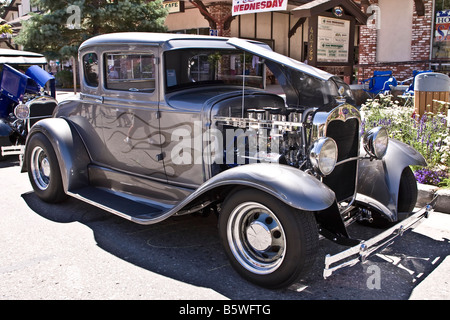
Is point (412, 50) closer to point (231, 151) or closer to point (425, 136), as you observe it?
point (425, 136)

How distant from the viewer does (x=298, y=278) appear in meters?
2.84

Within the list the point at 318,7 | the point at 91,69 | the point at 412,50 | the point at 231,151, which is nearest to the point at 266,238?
the point at 231,151

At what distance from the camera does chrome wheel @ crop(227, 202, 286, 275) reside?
9.70 ft

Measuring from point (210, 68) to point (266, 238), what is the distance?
193cm

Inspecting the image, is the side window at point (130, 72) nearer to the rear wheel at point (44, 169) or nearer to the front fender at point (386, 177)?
the rear wheel at point (44, 169)

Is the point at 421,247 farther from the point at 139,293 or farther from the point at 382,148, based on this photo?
the point at 139,293

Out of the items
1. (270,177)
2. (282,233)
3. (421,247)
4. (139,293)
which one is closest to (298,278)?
(282,233)

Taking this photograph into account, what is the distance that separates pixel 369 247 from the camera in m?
2.90

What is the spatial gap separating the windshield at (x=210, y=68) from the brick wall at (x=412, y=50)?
10.7m

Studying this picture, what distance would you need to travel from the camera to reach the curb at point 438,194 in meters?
4.46

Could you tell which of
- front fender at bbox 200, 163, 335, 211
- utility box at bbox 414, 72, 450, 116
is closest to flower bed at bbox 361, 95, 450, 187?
utility box at bbox 414, 72, 450, 116

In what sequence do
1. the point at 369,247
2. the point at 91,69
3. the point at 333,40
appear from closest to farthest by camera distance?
1. the point at 369,247
2. the point at 91,69
3. the point at 333,40

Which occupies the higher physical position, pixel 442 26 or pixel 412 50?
pixel 442 26
